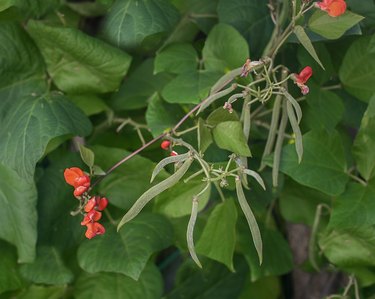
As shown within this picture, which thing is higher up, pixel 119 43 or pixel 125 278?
pixel 119 43

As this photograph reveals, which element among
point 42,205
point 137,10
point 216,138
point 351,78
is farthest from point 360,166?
point 42,205

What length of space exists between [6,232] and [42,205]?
8 cm

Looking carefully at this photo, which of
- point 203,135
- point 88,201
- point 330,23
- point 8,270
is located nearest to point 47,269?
point 8,270

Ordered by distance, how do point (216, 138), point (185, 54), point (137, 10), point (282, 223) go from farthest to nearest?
point (282, 223) < point (185, 54) < point (137, 10) < point (216, 138)

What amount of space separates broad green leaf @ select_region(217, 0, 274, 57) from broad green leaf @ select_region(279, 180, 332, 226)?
280mm

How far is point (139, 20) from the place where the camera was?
111cm

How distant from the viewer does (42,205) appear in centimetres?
126

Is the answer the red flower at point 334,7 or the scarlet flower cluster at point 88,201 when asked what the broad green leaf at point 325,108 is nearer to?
the red flower at point 334,7

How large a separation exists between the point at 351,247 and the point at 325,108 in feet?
0.74

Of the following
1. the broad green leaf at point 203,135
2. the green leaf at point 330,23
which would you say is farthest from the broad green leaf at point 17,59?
the green leaf at point 330,23

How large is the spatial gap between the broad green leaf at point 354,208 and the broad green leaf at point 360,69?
0.48 ft

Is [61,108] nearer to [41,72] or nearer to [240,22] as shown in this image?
[41,72]

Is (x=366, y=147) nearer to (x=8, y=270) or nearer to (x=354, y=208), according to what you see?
(x=354, y=208)

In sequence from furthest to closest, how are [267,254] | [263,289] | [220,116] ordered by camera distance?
[263,289] < [267,254] < [220,116]
